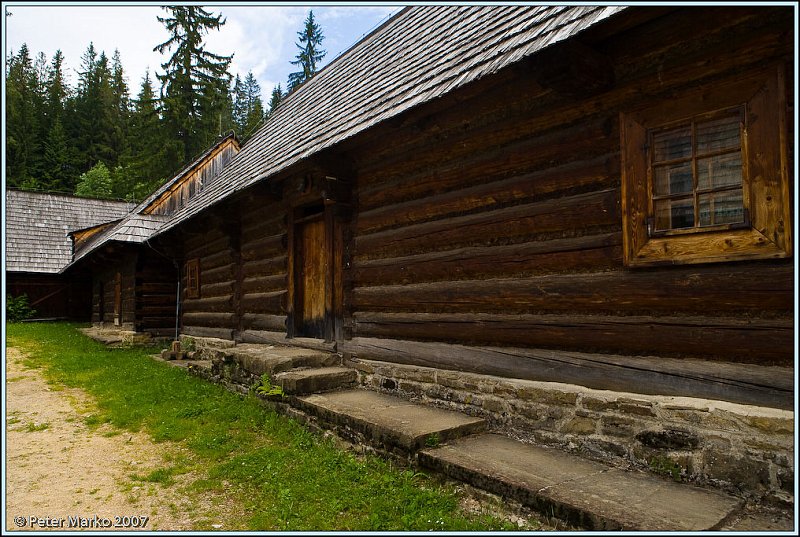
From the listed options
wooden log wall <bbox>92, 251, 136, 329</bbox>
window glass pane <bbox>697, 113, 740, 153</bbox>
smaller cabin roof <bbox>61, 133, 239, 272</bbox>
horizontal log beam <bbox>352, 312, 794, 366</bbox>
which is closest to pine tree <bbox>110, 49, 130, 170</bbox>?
wooden log wall <bbox>92, 251, 136, 329</bbox>

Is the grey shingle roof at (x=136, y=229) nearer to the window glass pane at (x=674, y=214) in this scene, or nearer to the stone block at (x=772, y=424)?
the window glass pane at (x=674, y=214)

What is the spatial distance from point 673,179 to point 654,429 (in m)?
1.63

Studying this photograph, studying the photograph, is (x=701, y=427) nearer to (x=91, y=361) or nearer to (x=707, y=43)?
(x=707, y=43)

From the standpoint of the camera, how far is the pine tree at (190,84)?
2686cm

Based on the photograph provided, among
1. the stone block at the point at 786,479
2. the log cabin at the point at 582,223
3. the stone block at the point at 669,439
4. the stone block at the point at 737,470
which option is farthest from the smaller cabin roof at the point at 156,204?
the stone block at the point at 786,479

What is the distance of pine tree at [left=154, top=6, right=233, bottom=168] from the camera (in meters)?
26.9

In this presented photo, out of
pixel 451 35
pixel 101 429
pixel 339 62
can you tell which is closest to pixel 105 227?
pixel 339 62

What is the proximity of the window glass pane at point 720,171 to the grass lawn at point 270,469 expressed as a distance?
243 centimetres

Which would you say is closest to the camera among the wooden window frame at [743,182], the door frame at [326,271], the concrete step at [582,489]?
the concrete step at [582,489]

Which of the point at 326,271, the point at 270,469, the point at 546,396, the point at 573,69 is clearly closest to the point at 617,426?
the point at 546,396

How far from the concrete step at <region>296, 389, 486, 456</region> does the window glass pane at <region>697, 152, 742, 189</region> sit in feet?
8.01

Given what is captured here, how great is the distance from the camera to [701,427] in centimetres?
292

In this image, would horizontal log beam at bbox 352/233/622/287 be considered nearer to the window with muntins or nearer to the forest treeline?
the window with muntins

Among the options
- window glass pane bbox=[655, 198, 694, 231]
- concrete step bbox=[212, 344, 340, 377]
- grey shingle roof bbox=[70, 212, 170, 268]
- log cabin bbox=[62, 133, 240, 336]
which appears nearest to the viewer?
window glass pane bbox=[655, 198, 694, 231]
